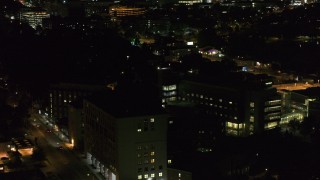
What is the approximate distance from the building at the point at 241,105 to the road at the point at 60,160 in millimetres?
3908

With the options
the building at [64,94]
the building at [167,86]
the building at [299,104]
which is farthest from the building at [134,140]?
the building at [299,104]

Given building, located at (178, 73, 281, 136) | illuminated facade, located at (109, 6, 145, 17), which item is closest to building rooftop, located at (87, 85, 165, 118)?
building, located at (178, 73, 281, 136)

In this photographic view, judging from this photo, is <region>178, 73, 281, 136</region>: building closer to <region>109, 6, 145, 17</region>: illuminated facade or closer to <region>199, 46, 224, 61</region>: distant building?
<region>199, 46, 224, 61</region>: distant building

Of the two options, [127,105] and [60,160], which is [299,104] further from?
[60,160]

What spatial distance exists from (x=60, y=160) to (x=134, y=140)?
235cm

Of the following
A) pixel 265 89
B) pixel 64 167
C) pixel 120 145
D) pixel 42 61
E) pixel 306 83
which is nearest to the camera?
pixel 120 145

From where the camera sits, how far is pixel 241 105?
14.5 meters

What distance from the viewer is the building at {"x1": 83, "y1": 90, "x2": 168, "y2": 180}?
10.3 meters

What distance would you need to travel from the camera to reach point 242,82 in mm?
14992

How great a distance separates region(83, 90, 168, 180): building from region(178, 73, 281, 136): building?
Result: 3558 mm

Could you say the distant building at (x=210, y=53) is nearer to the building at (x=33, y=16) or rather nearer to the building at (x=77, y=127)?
the building at (x=33, y=16)

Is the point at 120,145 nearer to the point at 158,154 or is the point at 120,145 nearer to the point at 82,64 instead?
the point at 158,154

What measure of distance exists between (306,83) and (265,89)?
577cm

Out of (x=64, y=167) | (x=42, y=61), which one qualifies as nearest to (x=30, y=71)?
(x=42, y=61)
